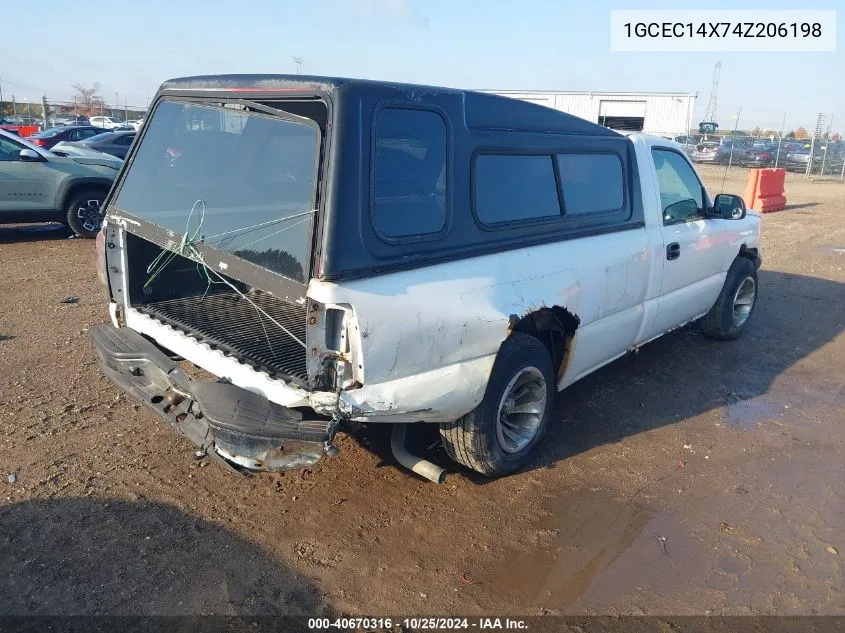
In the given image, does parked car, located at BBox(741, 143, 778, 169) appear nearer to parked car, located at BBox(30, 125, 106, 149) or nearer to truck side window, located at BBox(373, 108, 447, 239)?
parked car, located at BBox(30, 125, 106, 149)

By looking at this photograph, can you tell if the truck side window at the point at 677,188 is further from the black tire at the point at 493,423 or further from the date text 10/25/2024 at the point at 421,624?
the date text 10/25/2024 at the point at 421,624

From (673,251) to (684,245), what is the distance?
246 mm

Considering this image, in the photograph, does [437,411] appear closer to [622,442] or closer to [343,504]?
[343,504]

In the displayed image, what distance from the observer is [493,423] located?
3512 mm

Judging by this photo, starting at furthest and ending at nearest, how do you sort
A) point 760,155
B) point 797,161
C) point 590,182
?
point 797,161
point 760,155
point 590,182

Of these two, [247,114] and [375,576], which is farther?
[247,114]

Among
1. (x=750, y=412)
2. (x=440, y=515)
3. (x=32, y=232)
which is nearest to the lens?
(x=440, y=515)

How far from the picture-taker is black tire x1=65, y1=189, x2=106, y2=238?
Answer: 9648mm

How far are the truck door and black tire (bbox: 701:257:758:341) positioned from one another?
0.97ft

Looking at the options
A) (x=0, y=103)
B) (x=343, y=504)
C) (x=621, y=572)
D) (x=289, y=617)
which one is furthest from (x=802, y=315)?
(x=0, y=103)

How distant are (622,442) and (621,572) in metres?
1.37

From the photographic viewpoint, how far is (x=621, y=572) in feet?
10.1

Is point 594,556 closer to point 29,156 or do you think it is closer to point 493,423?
point 493,423

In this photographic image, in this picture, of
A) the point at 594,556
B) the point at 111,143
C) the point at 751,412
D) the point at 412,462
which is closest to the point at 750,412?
the point at 751,412
